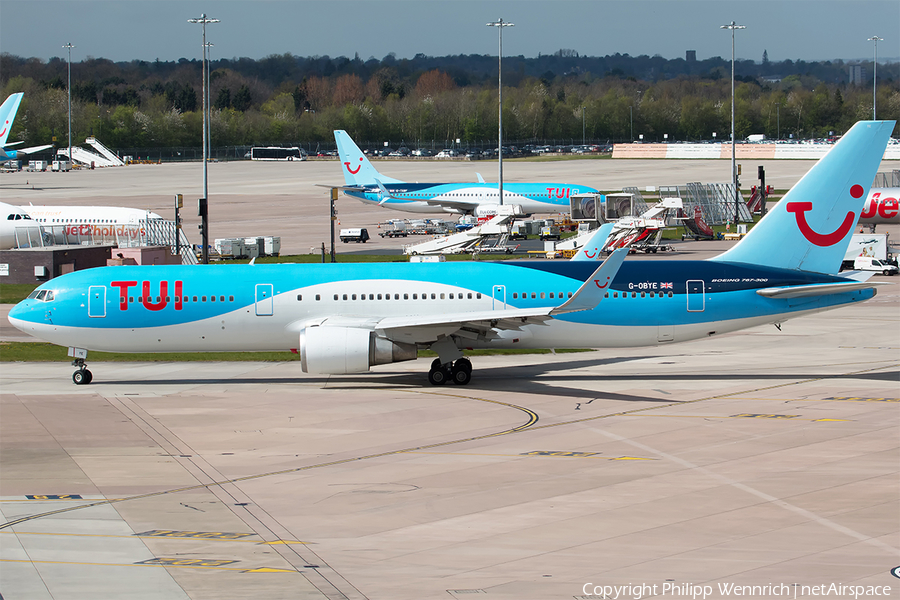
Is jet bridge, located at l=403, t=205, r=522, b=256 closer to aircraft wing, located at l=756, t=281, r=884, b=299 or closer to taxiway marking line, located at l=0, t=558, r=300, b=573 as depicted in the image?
aircraft wing, located at l=756, t=281, r=884, b=299

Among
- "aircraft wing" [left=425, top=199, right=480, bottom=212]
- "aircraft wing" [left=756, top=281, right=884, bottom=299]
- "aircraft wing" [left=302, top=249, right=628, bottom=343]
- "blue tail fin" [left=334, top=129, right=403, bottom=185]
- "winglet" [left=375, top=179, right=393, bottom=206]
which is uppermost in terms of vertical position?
"blue tail fin" [left=334, top=129, right=403, bottom=185]

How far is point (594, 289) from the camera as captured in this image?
31.1 m

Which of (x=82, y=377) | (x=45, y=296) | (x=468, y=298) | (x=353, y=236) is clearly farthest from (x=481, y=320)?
(x=353, y=236)

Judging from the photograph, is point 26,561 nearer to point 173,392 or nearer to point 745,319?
point 173,392

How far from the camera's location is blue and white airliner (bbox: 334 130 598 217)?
317ft

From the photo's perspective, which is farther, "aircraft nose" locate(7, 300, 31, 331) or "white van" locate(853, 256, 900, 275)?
"white van" locate(853, 256, 900, 275)

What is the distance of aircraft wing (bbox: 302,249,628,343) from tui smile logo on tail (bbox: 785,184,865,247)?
800cm

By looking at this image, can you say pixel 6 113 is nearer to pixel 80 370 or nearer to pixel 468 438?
pixel 80 370

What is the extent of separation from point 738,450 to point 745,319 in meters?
10.3

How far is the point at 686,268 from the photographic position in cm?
3553

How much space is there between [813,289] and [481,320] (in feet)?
38.7

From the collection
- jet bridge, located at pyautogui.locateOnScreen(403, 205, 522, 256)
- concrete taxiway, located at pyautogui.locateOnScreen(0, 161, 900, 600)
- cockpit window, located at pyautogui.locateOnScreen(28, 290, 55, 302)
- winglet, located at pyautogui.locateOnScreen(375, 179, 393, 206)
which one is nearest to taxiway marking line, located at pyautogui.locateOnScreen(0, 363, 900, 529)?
concrete taxiway, located at pyautogui.locateOnScreen(0, 161, 900, 600)

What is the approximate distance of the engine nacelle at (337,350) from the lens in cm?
3291

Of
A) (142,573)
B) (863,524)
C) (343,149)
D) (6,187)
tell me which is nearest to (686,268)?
(863,524)
